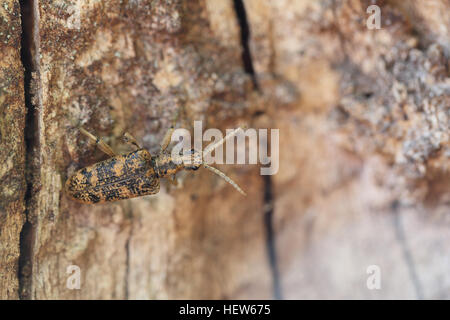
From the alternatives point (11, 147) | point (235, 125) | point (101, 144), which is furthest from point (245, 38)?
point (11, 147)

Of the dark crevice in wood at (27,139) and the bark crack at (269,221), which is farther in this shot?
the bark crack at (269,221)

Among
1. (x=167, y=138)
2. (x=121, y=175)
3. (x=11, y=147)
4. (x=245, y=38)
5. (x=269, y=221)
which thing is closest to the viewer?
(x=11, y=147)

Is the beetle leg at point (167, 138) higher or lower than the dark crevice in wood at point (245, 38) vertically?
lower

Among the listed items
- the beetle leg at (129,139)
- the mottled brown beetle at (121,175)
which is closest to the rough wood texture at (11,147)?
the mottled brown beetle at (121,175)

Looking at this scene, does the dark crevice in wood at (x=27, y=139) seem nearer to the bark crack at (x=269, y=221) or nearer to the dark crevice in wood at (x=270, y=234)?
the bark crack at (x=269, y=221)

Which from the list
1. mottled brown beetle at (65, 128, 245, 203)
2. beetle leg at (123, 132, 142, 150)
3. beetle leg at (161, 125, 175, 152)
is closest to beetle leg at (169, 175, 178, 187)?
mottled brown beetle at (65, 128, 245, 203)

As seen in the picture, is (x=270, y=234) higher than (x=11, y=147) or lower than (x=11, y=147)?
lower

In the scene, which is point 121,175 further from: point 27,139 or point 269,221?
point 269,221
